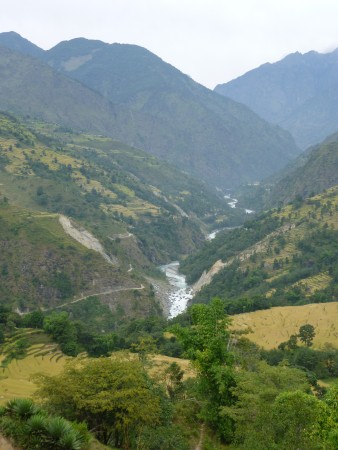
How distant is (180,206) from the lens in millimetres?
190875

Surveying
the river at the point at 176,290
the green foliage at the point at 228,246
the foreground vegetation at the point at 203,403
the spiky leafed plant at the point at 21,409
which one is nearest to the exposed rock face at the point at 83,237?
the river at the point at 176,290

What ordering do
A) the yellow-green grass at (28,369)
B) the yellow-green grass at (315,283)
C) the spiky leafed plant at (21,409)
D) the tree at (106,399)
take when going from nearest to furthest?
the spiky leafed plant at (21,409)
the tree at (106,399)
the yellow-green grass at (28,369)
the yellow-green grass at (315,283)

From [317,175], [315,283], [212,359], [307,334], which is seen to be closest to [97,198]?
[315,283]

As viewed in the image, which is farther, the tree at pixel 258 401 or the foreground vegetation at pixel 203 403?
the tree at pixel 258 401

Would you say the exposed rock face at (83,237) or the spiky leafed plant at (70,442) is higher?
the spiky leafed plant at (70,442)

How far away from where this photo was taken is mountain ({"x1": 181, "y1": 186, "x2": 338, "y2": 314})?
84.9 meters

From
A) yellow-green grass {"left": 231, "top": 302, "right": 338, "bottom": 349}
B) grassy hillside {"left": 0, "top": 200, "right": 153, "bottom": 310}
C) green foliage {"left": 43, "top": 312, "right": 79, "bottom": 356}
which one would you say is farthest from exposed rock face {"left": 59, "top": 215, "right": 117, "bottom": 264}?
green foliage {"left": 43, "top": 312, "right": 79, "bottom": 356}

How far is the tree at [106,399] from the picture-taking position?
23.2 m

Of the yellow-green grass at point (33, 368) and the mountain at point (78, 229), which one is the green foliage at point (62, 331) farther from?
the mountain at point (78, 229)

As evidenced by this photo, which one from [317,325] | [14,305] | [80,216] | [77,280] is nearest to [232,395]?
[317,325]

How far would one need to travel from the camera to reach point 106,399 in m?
23.1

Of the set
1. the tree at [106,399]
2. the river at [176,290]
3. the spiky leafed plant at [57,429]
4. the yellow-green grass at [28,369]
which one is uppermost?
the spiky leafed plant at [57,429]

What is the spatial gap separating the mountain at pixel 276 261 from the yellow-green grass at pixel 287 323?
11.2ft

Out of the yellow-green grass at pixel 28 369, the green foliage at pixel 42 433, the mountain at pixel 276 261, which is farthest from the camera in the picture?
the mountain at pixel 276 261
